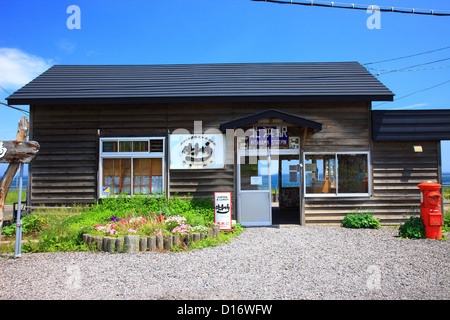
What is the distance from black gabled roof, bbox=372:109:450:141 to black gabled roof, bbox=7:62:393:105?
70cm

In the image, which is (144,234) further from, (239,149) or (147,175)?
(239,149)

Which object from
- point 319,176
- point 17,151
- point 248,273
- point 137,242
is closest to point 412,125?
point 319,176

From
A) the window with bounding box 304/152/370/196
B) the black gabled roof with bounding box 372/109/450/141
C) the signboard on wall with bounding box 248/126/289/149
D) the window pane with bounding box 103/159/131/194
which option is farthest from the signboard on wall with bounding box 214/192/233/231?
the black gabled roof with bounding box 372/109/450/141

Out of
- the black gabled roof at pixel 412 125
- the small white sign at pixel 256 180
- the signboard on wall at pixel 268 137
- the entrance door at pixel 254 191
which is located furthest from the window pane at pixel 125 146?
the black gabled roof at pixel 412 125

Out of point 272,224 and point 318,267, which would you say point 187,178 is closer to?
point 272,224

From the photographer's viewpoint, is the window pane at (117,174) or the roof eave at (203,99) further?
the window pane at (117,174)

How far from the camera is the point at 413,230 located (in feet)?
24.4

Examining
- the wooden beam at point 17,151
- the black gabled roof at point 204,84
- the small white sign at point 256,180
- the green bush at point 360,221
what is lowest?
the green bush at point 360,221

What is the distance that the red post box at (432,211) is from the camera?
716cm

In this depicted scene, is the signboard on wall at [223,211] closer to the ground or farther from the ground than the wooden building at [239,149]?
closer to the ground

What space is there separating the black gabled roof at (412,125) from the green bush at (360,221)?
2.42m

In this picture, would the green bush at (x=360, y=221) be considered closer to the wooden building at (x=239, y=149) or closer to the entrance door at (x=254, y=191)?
the wooden building at (x=239, y=149)
